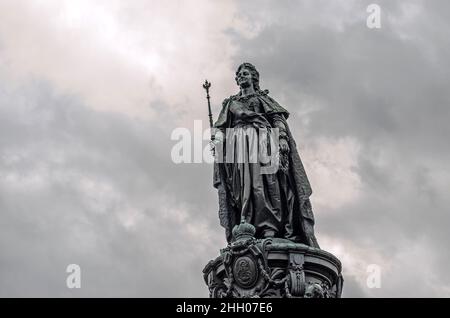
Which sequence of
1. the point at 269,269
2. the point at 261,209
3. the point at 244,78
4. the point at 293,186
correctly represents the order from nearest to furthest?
the point at 269,269, the point at 261,209, the point at 293,186, the point at 244,78

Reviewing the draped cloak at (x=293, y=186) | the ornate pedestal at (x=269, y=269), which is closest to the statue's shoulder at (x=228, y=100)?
the draped cloak at (x=293, y=186)

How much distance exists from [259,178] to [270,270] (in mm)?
2692

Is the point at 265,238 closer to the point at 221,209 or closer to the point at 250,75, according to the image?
the point at 221,209

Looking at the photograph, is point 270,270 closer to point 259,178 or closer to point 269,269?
point 269,269

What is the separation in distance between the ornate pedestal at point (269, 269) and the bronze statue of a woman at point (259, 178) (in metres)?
0.86

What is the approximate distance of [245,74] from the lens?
2623 centimetres

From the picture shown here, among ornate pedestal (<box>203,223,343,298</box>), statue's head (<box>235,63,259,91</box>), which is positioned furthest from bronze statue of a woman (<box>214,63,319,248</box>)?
ornate pedestal (<box>203,223,343,298</box>)

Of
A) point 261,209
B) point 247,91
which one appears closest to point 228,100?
point 247,91

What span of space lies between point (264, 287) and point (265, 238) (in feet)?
4.79

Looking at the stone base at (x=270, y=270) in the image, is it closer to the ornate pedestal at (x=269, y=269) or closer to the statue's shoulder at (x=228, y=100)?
the ornate pedestal at (x=269, y=269)
